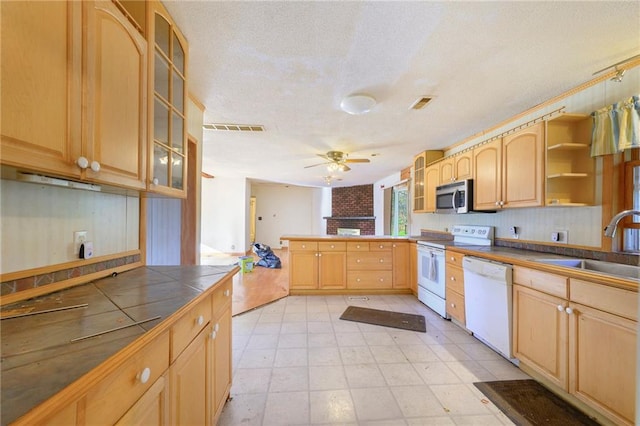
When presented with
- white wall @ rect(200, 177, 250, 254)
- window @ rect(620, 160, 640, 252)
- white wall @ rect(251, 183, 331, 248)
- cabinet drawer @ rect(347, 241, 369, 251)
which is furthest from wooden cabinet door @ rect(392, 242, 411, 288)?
white wall @ rect(251, 183, 331, 248)

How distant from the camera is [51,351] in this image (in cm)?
61

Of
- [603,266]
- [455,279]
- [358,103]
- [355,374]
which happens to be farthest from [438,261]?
[358,103]

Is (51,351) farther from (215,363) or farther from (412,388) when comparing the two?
(412,388)

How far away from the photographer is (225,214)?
7.10 metres

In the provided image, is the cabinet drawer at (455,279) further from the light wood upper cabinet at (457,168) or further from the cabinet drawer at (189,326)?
A: the cabinet drawer at (189,326)

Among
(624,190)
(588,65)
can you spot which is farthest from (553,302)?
(588,65)

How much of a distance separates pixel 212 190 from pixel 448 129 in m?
6.21

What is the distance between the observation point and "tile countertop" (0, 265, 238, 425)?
497mm

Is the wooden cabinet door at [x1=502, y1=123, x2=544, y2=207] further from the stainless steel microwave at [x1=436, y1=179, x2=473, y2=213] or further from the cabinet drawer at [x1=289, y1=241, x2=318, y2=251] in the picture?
the cabinet drawer at [x1=289, y1=241, x2=318, y2=251]

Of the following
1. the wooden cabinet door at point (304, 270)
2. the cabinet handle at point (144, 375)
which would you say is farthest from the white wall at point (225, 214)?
the cabinet handle at point (144, 375)

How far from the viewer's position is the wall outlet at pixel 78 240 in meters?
1.18

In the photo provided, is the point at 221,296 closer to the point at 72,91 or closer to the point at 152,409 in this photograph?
the point at 152,409

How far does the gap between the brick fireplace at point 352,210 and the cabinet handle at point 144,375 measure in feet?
23.5

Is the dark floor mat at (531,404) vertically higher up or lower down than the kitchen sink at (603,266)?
lower down
